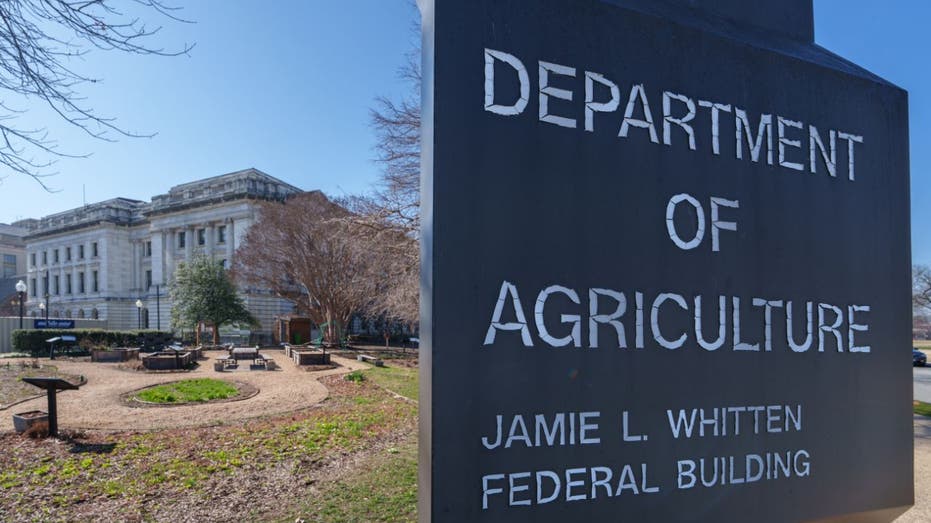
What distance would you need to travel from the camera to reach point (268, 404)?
12977mm

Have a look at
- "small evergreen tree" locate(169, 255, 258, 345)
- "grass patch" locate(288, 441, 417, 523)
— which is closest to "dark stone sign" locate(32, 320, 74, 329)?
"small evergreen tree" locate(169, 255, 258, 345)

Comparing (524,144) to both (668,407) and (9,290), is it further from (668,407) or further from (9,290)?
(9,290)

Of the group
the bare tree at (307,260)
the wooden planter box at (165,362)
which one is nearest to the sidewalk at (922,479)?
the wooden planter box at (165,362)

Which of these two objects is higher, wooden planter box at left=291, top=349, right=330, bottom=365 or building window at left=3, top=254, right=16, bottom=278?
building window at left=3, top=254, right=16, bottom=278

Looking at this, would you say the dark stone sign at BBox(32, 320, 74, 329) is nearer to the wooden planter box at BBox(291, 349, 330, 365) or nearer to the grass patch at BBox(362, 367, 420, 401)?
the wooden planter box at BBox(291, 349, 330, 365)

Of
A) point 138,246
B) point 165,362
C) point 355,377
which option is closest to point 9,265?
point 138,246

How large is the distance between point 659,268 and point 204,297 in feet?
142

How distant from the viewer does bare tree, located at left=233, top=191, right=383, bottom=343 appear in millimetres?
38219

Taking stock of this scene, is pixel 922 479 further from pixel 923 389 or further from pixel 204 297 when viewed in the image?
pixel 204 297

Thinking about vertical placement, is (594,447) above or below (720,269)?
below

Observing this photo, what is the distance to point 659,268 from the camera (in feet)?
9.60

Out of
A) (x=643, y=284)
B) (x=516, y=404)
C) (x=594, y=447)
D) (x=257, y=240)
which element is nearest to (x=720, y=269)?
(x=643, y=284)

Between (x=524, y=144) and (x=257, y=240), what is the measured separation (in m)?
43.5

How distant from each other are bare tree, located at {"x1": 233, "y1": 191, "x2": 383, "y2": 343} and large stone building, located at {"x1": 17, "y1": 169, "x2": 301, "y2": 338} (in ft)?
40.4
